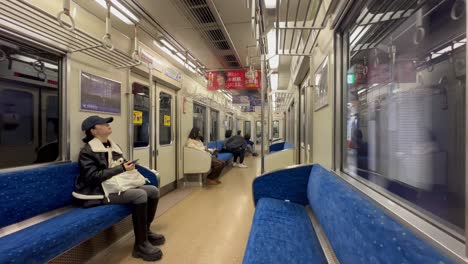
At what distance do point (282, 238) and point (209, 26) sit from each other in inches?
126

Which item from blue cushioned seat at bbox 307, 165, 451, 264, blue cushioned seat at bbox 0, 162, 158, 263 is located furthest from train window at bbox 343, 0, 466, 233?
blue cushioned seat at bbox 0, 162, 158, 263

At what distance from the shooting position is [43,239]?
1583 millimetres

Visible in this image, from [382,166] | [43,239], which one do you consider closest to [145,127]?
[43,239]

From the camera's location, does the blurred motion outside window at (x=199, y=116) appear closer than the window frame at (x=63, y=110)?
No

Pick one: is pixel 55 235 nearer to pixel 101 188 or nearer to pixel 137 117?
pixel 101 188

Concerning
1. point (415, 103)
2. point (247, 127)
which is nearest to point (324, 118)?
point (415, 103)

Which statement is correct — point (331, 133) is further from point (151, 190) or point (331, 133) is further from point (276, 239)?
point (151, 190)

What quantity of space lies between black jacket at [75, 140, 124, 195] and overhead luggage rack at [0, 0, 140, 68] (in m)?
1.07

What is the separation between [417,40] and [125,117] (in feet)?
11.6

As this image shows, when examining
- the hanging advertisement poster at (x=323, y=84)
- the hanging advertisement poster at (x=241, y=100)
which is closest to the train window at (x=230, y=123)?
the hanging advertisement poster at (x=241, y=100)

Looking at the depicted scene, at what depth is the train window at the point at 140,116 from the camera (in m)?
3.80

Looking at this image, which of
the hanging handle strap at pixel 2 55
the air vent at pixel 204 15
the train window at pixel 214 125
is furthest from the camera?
the train window at pixel 214 125

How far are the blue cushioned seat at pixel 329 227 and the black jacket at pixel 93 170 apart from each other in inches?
62.9

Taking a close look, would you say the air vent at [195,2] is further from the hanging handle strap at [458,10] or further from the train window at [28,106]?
the hanging handle strap at [458,10]
